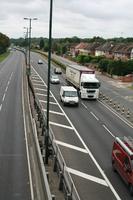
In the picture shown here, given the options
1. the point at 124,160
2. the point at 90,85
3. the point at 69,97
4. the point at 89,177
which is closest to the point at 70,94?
the point at 69,97

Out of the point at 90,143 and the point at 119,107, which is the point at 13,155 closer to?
the point at 90,143

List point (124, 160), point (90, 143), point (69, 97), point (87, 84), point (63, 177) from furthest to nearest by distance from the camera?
point (87, 84) < point (69, 97) < point (90, 143) < point (124, 160) < point (63, 177)

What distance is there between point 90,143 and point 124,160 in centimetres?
760

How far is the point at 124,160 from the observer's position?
1931 cm

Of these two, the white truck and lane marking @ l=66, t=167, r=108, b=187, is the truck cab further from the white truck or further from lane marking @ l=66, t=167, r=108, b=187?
the white truck

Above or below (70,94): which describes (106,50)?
below

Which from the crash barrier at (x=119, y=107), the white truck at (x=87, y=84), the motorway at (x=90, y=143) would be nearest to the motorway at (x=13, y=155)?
the motorway at (x=90, y=143)

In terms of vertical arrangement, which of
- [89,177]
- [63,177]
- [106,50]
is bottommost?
[106,50]

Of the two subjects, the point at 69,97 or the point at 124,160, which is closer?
the point at 124,160

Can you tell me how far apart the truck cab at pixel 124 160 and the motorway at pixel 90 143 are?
0.46m

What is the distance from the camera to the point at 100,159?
2333 cm

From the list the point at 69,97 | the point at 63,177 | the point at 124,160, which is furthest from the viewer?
the point at 69,97

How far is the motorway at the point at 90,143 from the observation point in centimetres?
1891

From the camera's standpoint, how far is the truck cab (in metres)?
18.4
